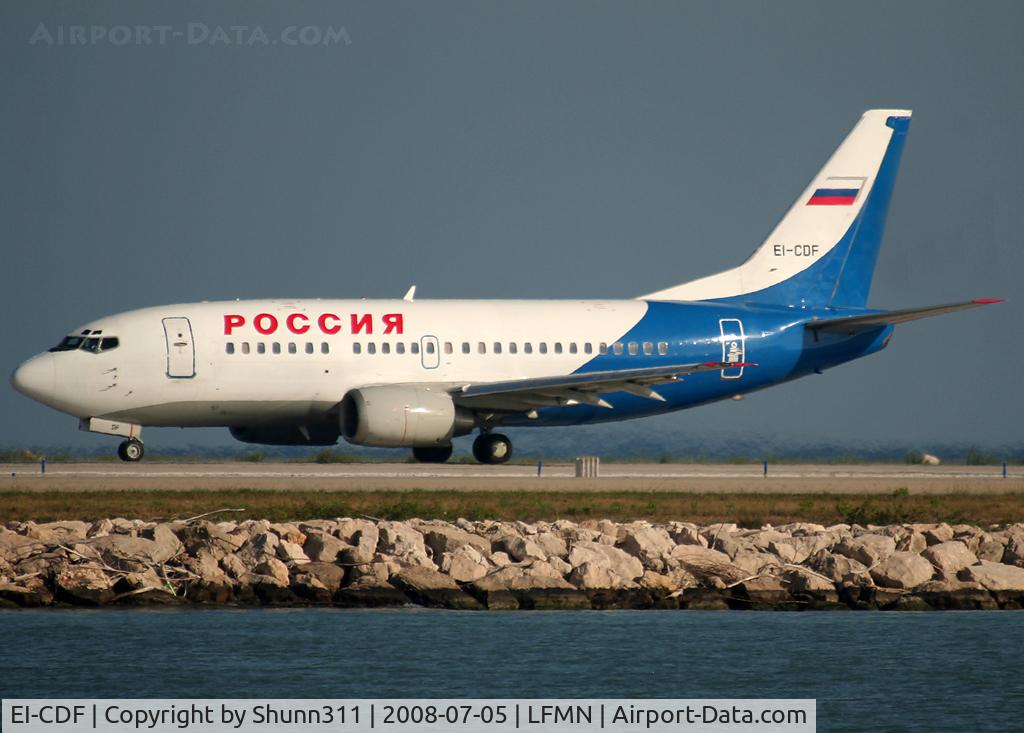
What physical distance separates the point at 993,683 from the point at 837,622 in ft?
12.3

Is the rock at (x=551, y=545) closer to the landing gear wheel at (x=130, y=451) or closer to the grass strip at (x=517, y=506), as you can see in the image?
the grass strip at (x=517, y=506)

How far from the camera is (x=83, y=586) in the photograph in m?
25.6

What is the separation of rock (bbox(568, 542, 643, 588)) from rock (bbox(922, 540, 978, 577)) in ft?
15.0

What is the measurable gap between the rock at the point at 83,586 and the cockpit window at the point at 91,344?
15585mm

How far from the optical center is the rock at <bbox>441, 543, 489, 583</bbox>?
86.4ft

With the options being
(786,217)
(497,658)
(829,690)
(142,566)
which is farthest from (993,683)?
(786,217)

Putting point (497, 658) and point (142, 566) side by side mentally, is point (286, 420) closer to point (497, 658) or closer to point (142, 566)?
point (142, 566)

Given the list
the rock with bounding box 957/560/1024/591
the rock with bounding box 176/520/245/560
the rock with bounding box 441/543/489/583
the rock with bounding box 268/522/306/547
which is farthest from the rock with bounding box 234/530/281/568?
the rock with bounding box 957/560/1024/591

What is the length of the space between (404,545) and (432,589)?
123cm

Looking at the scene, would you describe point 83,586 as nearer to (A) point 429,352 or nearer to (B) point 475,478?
(B) point 475,478

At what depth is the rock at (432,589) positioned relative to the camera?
1021 inches

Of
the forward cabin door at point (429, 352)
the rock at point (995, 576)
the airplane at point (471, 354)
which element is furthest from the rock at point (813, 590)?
the forward cabin door at point (429, 352)

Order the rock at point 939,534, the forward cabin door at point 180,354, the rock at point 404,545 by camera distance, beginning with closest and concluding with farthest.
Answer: the rock at point 404,545 → the rock at point 939,534 → the forward cabin door at point 180,354

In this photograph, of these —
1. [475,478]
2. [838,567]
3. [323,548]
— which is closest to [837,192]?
[475,478]
